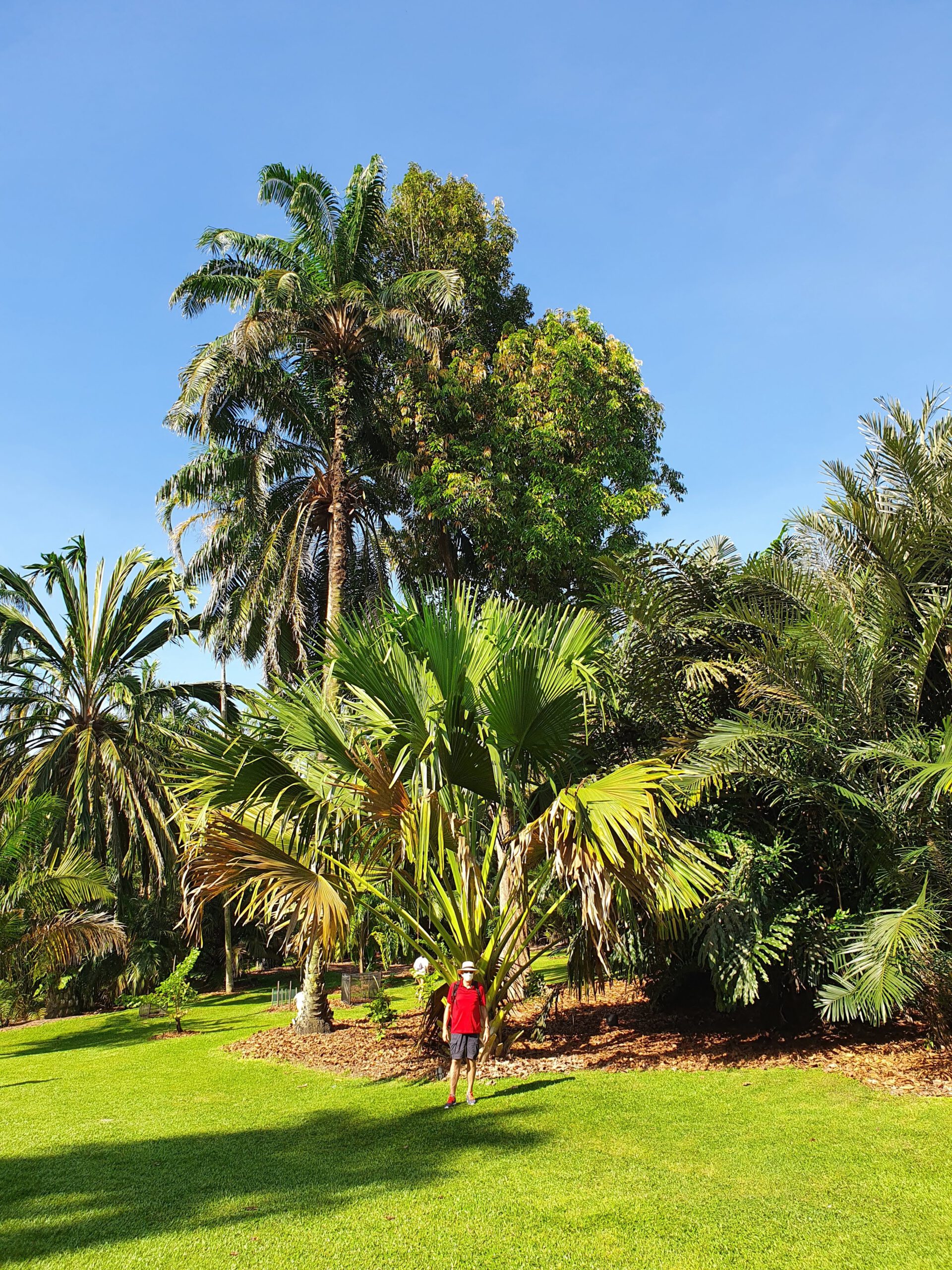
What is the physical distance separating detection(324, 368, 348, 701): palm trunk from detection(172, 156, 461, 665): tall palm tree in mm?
22

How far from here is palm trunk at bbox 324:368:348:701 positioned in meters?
15.6

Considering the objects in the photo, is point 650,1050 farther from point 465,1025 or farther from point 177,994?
point 177,994

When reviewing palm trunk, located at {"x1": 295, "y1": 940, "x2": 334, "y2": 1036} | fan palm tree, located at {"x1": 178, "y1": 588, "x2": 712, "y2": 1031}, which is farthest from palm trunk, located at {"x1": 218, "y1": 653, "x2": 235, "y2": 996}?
fan palm tree, located at {"x1": 178, "y1": 588, "x2": 712, "y2": 1031}

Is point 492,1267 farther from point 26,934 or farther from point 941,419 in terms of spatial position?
point 26,934

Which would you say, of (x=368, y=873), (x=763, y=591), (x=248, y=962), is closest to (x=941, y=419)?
(x=763, y=591)

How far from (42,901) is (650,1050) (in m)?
9.77

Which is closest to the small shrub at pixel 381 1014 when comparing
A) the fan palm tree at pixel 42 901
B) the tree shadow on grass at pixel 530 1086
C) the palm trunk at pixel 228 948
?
the tree shadow on grass at pixel 530 1086

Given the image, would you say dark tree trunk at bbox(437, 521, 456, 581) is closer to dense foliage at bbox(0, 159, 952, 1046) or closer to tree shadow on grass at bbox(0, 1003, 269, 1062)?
dense foliage at bbox(0, 159, 952, 1046)

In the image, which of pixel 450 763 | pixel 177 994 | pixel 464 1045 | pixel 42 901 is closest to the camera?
pixel 464 1045

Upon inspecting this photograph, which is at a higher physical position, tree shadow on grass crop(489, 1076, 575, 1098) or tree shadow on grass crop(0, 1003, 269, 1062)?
tree shadow on grass crop(489, 1076, 575, 1098)

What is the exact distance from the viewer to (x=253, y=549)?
67.5ft

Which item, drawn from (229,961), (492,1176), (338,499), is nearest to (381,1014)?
(492,1176)

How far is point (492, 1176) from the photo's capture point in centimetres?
566

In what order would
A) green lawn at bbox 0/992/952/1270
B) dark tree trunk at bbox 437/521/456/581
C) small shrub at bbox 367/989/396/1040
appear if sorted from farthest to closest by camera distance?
dark tree trunk at bbox 437/521/456/581, small shrub at bbox 367/989/396/1040, green lawn at bbox 0/992/952/1270
